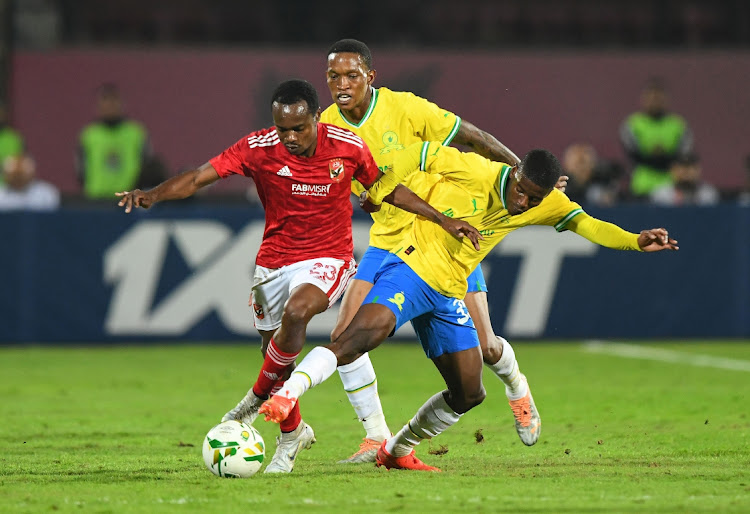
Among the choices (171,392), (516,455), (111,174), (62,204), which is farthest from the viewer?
(111,174)

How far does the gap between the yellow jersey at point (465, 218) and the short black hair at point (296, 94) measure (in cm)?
67

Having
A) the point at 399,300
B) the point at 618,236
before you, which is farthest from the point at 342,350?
the point at 618,236

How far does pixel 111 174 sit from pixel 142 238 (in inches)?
97.6

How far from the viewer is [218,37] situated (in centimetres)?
1903

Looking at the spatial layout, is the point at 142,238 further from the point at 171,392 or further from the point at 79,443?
the point at 79,443

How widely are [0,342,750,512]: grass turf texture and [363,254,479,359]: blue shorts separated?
0.68 metres

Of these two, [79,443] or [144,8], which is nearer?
[79,443]

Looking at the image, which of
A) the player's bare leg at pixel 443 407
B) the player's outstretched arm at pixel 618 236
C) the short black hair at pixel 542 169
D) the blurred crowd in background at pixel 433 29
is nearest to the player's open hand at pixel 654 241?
the player's outstretched arm at pixel 618 236

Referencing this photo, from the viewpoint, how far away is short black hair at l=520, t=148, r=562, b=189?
21.7 feet

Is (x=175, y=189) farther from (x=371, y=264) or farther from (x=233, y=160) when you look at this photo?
(x=371, y=264)

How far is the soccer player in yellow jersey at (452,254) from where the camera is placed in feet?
21.8

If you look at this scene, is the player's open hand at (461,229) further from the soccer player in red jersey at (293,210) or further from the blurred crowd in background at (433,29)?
the blurred crowd in background at (433,29)

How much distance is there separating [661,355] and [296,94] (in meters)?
7.77

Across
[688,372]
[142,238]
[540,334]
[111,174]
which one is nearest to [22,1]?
[111,174]
